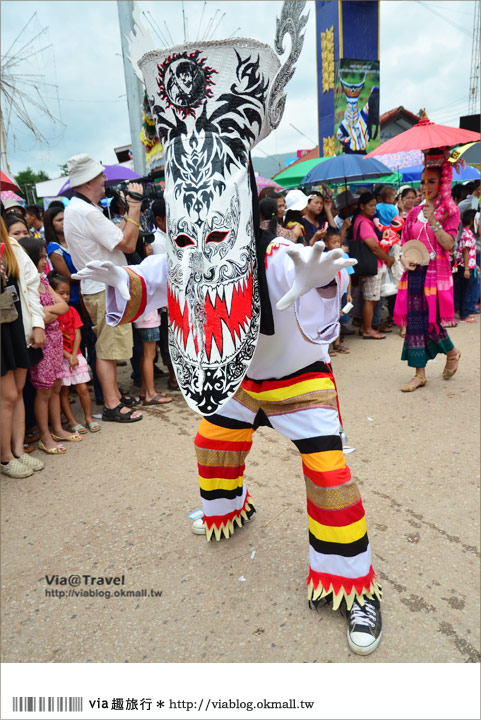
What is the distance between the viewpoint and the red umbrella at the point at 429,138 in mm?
3633

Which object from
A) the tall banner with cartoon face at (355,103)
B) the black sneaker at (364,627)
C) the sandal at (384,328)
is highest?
the tall banner with cartoon face at (355,103)

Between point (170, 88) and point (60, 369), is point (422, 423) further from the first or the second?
point (170, 88)

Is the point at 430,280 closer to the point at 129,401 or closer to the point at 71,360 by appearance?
the point at 129,401

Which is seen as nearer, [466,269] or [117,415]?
[117,415]

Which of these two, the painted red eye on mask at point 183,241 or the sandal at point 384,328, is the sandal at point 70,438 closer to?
the painted red eye on mask at point 183,241

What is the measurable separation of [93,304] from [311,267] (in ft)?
9.04

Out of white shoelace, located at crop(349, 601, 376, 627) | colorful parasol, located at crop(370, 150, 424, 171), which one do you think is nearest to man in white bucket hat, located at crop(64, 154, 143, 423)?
white shoelace, located at crop(349, 601, 376, 627)

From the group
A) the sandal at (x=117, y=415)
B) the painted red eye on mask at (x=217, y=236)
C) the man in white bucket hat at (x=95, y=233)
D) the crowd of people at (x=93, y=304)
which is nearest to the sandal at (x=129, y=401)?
the crowd of people at (x=93, y=304)

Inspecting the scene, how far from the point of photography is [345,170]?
242 inches

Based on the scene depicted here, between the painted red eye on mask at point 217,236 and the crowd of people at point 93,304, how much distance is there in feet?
4.85

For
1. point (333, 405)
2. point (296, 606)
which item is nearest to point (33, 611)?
point (296, 606)

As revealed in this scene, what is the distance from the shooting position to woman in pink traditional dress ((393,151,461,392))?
4035mm

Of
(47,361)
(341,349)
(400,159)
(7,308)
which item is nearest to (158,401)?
(47,361)

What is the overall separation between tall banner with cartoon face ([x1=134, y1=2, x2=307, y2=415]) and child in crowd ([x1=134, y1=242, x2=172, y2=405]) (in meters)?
2.74
